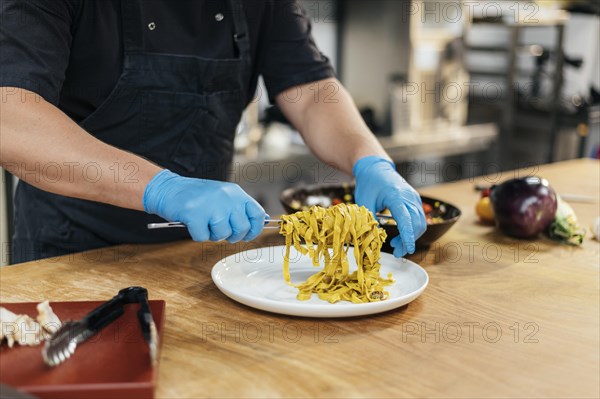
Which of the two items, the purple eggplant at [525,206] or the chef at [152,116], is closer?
the chef at [152,116]

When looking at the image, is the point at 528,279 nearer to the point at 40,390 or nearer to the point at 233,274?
the point at 233,274

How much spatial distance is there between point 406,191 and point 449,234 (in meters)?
0.30

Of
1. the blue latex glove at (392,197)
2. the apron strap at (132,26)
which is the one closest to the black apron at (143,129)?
the apron strap at (132,26)

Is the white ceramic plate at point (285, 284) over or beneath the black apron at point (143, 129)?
beneath

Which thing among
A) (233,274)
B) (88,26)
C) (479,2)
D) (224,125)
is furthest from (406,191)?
(479,2)

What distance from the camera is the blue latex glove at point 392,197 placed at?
172 cm

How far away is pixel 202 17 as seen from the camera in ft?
6.87

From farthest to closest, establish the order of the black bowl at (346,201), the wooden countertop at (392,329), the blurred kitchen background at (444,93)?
the blurred kitchen background at (444,93) → the black bowl at (346,201) → the wooden countertop at (392,329)

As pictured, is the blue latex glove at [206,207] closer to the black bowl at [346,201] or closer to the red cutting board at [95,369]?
the red cutting board at [95,369]

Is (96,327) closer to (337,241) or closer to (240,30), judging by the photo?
(337,241)

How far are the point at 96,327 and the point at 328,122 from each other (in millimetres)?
1261

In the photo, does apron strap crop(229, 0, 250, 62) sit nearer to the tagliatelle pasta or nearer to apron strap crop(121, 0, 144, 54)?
apron strap crop(121, 0, 144, 54)

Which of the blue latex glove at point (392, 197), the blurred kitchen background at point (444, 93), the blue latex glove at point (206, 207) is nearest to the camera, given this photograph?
the blue latex glove at point (206, 207)

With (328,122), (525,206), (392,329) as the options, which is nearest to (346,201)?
(328,122)
